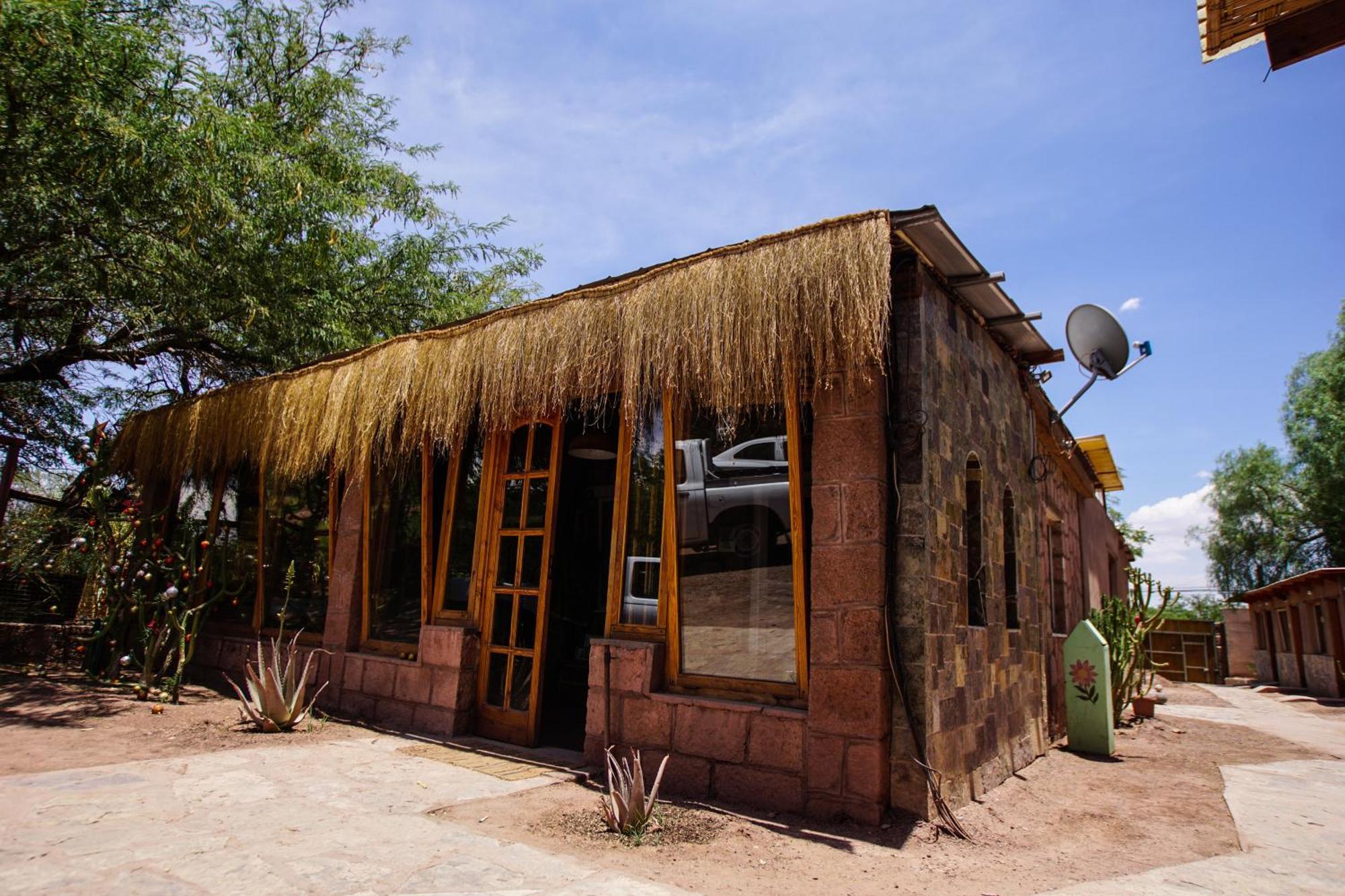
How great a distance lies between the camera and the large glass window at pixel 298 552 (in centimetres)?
757

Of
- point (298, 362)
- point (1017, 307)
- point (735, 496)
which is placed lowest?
point (735, 496)

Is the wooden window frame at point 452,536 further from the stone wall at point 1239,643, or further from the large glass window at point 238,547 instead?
the stone wall at point 1239,643

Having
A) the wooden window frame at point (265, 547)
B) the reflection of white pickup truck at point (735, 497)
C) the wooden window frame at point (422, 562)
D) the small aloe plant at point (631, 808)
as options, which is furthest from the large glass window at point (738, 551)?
the wooden window frame at point (265, 547)

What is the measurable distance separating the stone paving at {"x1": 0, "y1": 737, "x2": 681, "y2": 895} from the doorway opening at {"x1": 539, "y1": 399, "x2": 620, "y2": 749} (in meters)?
2.42

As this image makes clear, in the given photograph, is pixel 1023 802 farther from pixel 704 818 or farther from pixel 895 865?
Result: pixel 704 818

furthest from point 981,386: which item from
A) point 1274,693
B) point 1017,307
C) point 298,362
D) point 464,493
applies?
point 1274,693

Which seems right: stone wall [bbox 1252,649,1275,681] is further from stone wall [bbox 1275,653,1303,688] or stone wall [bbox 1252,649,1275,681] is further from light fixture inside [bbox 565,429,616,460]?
light fixture inside [bbox 565,429,616,460]

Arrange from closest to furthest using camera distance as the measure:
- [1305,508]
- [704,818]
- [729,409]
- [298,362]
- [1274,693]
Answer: [704,818] < [729,409] < [298,362] < [1274,693] < [1305,508]

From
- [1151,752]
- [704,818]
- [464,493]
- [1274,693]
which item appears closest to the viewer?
[704,818]

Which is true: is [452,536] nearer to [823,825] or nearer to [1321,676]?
[823,825]

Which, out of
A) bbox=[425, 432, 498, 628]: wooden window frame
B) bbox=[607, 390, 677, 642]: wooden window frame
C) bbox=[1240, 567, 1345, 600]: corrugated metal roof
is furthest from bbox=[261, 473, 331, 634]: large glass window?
bbox=[1240, 567, 1345, 600]: corrugated metal roof

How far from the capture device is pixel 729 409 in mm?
4637

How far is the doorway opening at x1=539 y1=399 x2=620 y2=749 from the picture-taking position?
22.0ft

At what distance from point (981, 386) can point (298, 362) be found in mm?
9295
